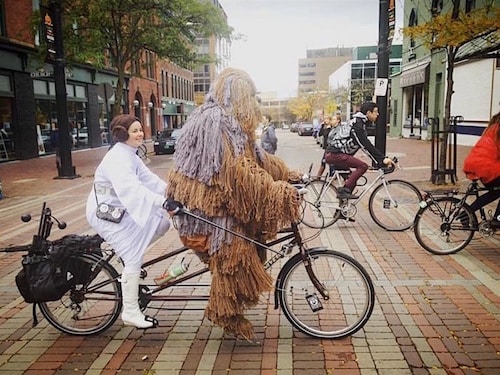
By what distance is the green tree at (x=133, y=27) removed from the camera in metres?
17.3

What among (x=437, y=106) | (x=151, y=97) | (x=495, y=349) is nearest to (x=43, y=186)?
(x=495, y=349)

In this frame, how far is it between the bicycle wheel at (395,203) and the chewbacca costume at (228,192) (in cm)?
395

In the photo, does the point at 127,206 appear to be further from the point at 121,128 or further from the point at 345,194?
the point at 345,194

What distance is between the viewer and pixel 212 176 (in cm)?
310

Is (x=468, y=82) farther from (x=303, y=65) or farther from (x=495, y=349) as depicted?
(x=303, y=65)

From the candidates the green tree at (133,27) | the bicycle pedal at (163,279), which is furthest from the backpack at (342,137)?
the green tree at (133,27)

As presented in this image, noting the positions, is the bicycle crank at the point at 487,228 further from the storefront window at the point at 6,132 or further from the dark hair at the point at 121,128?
the storefront window at the point at 6,132

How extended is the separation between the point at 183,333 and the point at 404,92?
34394 millimetres

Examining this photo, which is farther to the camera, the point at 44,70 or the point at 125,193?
the point at 44,70

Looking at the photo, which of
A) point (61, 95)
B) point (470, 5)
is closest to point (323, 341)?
point (61, 95)

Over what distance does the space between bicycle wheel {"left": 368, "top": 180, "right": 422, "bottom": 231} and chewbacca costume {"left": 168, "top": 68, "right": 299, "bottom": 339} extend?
13.0 ft

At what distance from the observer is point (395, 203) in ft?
22.1

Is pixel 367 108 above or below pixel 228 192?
above

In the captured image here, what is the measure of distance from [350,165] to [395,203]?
0.84 m
